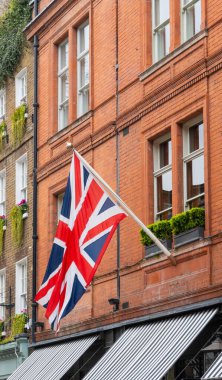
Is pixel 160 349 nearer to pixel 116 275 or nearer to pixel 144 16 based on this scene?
pixel 116 275

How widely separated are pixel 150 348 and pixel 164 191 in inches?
156

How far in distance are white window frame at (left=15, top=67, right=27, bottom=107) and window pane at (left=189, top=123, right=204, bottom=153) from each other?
453 inches

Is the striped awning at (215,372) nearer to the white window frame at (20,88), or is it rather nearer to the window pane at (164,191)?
the window pane at (164,191)

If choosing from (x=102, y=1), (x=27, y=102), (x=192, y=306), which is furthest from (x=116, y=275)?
(x=27, y=102)

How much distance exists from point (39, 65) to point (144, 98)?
827 centimetres

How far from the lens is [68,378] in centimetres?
2959

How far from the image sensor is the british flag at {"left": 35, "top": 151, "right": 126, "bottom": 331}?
2420cm

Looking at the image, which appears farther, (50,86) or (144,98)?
(50,86)

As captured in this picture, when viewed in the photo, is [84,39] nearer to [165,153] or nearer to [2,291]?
[165,153]

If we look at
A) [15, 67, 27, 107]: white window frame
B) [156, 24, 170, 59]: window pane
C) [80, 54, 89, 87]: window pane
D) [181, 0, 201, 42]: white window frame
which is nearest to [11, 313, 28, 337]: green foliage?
[15, 67, 27, 107]: white window frame

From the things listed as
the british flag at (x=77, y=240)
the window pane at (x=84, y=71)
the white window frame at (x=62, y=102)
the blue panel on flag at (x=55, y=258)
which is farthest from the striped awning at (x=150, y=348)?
the white window frame at (x=62, y=102)

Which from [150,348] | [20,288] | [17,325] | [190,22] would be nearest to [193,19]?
[190,22]

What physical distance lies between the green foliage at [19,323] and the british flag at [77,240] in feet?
23.7

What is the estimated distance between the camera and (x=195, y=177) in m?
24.4
